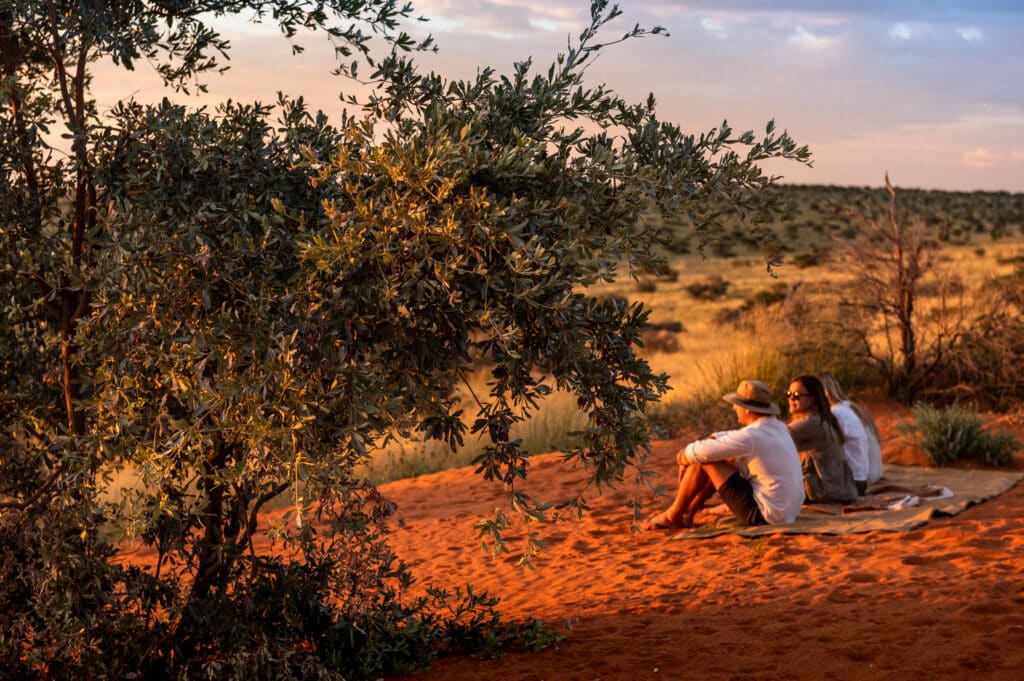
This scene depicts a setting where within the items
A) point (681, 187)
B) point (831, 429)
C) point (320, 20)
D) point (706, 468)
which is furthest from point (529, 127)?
point (831, 429)

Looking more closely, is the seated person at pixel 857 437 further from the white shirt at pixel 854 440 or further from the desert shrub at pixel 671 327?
the desert shrub at pixel 671 327

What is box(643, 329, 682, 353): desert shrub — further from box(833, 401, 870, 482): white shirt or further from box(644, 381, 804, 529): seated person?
box(644, 381, 804, 529): seated person

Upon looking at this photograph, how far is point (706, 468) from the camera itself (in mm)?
8305

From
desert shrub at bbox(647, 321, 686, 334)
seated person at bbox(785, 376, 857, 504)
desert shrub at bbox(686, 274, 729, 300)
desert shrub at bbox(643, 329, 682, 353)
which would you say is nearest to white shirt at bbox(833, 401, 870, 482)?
seated person at bbox(785, 376, 857, 504)

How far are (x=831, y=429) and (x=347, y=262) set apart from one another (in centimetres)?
583

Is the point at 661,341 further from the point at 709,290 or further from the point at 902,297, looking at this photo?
the point at 709,290

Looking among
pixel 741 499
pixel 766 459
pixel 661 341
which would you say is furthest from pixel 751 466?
pixel 661 341

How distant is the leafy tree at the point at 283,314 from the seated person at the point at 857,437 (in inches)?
170

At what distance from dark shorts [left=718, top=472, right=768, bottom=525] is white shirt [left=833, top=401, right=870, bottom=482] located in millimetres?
1181

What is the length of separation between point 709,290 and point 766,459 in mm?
30354

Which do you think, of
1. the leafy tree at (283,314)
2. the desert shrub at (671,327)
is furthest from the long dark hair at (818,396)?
the desert shrub at (671,327)

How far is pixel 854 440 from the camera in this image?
910cm

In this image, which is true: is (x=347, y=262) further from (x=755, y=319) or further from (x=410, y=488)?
(x=755, y=319)

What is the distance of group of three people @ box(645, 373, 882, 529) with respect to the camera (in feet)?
26.2
